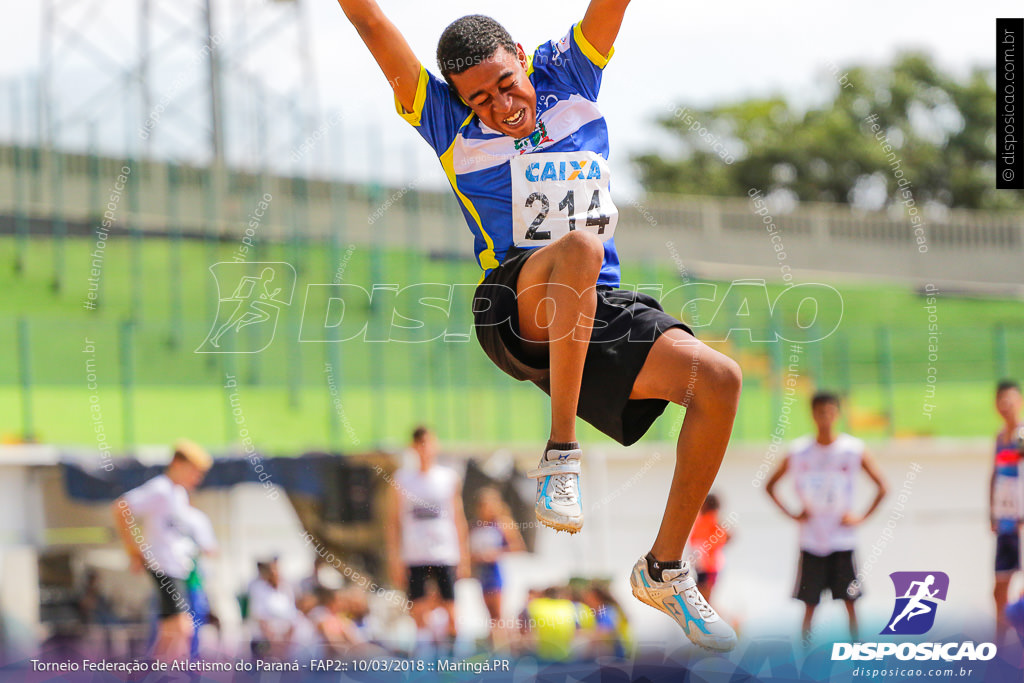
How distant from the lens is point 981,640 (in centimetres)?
552

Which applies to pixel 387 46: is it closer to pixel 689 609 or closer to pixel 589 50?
pixel 589 50

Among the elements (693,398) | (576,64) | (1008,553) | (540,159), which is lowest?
(1008,553)

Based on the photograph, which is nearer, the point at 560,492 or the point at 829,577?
the point at 560,492

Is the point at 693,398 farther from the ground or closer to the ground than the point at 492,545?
farther from the ground

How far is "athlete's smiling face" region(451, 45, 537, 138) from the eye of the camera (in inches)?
112

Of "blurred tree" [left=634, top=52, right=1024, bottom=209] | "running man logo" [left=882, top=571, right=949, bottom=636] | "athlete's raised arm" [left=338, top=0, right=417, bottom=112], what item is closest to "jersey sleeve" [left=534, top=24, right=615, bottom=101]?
"athlete's raised arm" [left=338, top=0, right=417, bottom=112]

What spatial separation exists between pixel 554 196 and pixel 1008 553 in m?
4.53

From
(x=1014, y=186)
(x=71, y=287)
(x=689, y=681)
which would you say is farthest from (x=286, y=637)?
(x=71, y=287)

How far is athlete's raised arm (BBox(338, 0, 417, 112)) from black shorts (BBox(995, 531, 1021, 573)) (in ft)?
15.7

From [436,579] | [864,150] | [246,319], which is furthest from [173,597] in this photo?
[864,150]

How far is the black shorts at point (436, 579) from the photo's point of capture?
6074 mm

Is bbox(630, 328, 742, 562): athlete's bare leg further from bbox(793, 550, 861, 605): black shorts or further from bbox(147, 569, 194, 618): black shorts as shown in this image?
bbox(147, 569, 194, 618): black shorts

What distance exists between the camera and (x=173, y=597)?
19.1 feet

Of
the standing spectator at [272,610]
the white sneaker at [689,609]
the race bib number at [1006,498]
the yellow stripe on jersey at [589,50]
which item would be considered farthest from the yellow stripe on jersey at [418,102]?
the race bib number at [1006,498]
